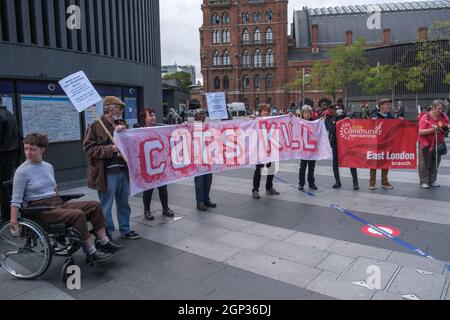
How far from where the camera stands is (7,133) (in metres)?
6.05

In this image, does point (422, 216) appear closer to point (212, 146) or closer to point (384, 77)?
point (212, 146)

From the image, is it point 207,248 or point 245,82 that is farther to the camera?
point 245,82

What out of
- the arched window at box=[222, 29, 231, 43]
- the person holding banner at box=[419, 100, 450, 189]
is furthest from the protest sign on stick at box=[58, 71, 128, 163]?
the arched window at box=[222, 29, 231, 43]

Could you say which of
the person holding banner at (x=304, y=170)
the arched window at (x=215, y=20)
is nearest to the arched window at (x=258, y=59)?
the arched window at (x=215, y=20)

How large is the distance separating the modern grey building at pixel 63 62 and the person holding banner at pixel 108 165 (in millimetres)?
5515

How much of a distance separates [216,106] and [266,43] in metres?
83.2

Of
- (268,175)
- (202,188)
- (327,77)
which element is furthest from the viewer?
(327,77)

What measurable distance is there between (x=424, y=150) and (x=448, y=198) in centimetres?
144

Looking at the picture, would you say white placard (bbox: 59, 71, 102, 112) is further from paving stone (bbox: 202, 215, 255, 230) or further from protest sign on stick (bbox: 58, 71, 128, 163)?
paving stone (bbox: 202, 215, 255, 230)

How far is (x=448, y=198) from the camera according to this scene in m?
7.88

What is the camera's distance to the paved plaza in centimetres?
404

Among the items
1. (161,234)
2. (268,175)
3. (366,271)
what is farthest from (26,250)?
(268,175)
